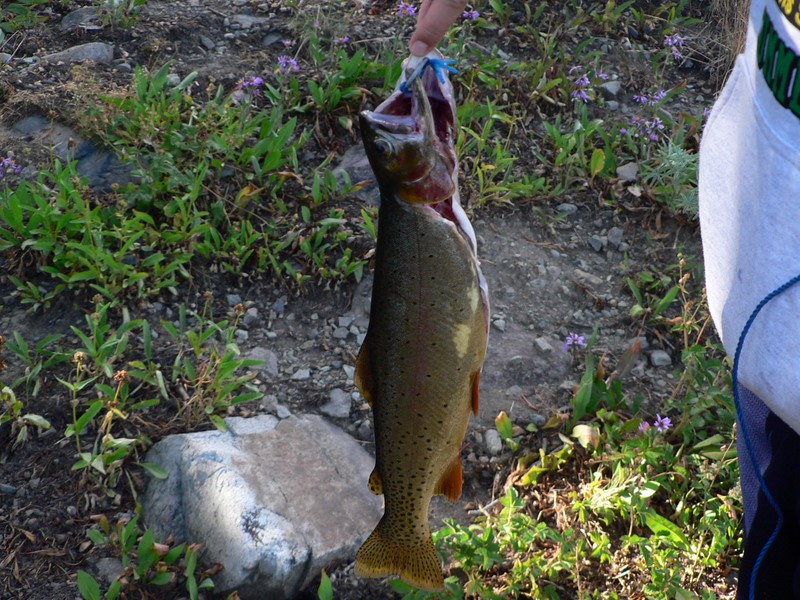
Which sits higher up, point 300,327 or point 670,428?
point 670,428

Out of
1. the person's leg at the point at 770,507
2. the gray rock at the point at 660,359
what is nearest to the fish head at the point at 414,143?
the person's leg at the point at 770,507

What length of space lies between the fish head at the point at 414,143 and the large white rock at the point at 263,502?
1.81 m

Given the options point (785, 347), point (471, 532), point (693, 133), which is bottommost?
point (471, 532)

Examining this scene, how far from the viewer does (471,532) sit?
3.21 meters

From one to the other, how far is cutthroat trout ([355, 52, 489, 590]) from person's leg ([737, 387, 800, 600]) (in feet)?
2.42

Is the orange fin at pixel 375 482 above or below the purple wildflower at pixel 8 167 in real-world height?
above

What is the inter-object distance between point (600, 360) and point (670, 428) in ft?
1.59

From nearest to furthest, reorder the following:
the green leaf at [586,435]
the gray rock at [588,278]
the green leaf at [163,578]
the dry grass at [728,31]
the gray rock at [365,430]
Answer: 1. the green leaf at [163,578]
2. the green leaf at [586,435]
3. the gray rock at [365,430]
4. the gray rock at [588,278]
5. the dry grass at [728,31]

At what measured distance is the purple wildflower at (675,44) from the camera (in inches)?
233

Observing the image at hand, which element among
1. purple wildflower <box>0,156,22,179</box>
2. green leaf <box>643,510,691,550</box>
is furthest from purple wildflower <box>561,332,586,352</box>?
purple wildflower <box>0,156,22,179</box>

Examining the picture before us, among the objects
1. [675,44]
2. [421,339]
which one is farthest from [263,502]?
[675,44]

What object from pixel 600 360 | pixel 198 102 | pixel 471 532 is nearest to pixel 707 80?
pixel 600 360

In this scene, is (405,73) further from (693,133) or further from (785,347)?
(693,133)

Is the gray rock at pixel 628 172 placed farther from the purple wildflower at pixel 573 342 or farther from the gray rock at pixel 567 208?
Answer: the purple wildflower at pixel 573 342
